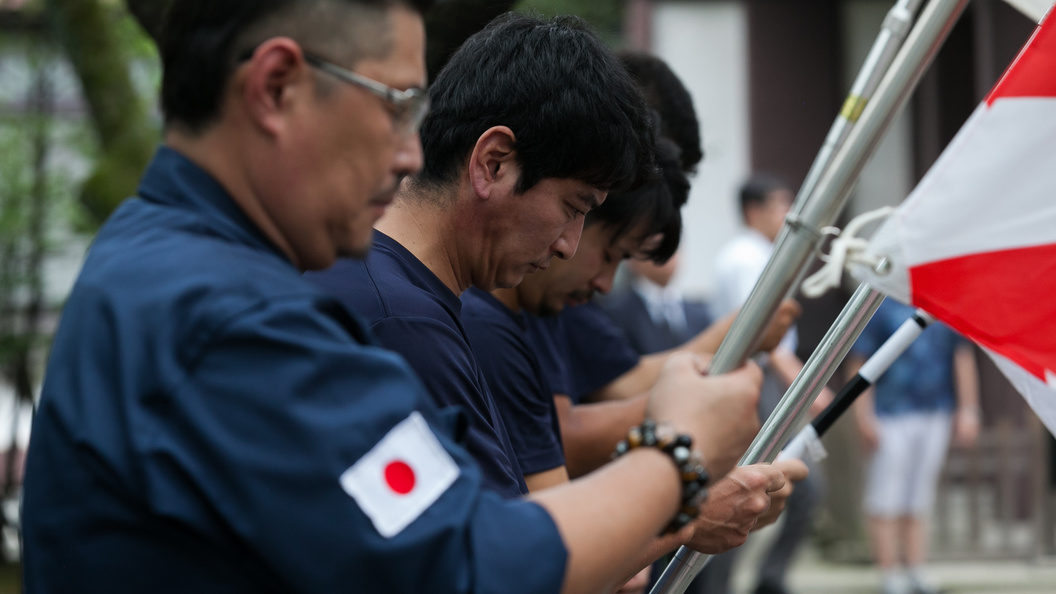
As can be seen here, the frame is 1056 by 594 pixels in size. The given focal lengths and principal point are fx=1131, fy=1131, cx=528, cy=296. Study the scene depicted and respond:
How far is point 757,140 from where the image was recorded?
876cm

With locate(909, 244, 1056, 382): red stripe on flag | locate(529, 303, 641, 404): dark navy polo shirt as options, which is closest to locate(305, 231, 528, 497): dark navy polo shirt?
locate(909, 244, 1056, 382): red stripe on flag

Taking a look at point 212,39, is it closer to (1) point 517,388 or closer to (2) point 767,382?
(1) point 517,388

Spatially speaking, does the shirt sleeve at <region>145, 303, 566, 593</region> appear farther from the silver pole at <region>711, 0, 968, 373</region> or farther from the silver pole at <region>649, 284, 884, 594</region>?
the silver pole at <region>649, 284, 884, 594</region>

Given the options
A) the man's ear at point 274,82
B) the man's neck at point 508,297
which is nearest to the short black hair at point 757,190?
the man's neck at point 508,297

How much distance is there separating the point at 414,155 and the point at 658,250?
155cm

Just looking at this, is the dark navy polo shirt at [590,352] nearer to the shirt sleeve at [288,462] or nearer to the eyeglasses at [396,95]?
the eyeglasses at [396,95]

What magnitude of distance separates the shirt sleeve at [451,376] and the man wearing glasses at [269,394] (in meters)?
0.22

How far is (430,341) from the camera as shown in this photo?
5.25 ft

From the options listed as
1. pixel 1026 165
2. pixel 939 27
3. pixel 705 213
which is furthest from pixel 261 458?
pixel 705 213

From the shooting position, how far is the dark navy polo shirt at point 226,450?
3.49 feet

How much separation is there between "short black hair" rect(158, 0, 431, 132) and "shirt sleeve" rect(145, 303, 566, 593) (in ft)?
0.99

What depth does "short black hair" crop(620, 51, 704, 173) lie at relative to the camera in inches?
118

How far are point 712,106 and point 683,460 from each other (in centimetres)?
767

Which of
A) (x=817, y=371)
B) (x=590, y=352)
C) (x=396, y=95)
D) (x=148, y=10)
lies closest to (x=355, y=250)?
(x=396, y=95)
